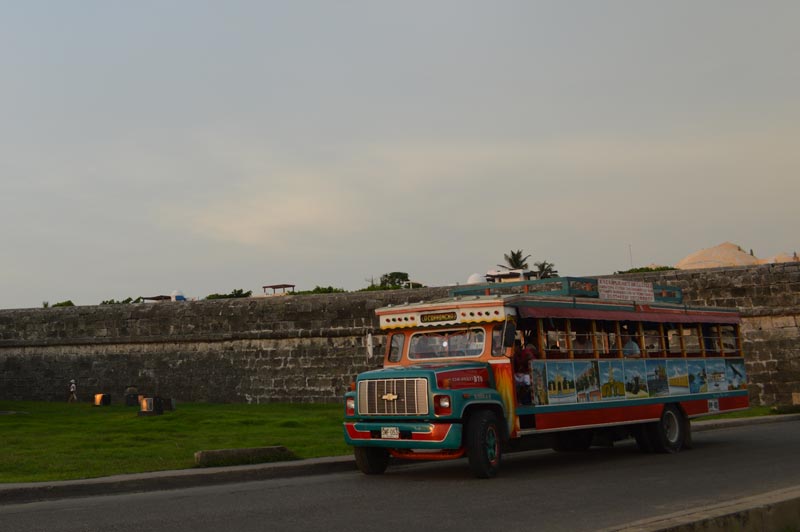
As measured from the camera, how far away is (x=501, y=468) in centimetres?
1355

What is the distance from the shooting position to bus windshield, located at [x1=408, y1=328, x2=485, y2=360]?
1285 cm

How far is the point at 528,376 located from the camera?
12773 mm

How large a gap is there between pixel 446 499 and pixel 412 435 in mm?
1874

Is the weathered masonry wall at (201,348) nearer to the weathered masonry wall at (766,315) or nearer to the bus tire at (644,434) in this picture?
the weathered masonry wall at (766,315)

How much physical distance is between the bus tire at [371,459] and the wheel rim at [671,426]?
5.24 m

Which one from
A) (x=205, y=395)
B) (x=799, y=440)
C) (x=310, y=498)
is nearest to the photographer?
(x=310, y=498)

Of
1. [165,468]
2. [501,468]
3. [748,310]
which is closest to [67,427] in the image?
[165,468]

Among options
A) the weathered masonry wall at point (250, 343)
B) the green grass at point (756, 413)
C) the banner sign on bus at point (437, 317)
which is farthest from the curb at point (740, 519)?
the weathered masonry wall at point (250, 343)

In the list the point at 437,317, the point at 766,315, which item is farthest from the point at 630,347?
the point at 766,315

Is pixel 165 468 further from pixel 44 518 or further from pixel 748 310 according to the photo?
pixel 748 310

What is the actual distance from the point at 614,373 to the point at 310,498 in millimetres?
6194

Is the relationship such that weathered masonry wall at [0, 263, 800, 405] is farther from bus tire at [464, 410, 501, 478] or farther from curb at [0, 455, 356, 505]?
bus tire at [464, 410, 501, 478]

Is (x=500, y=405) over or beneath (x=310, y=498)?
over

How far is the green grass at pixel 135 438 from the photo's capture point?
43.6 ft
